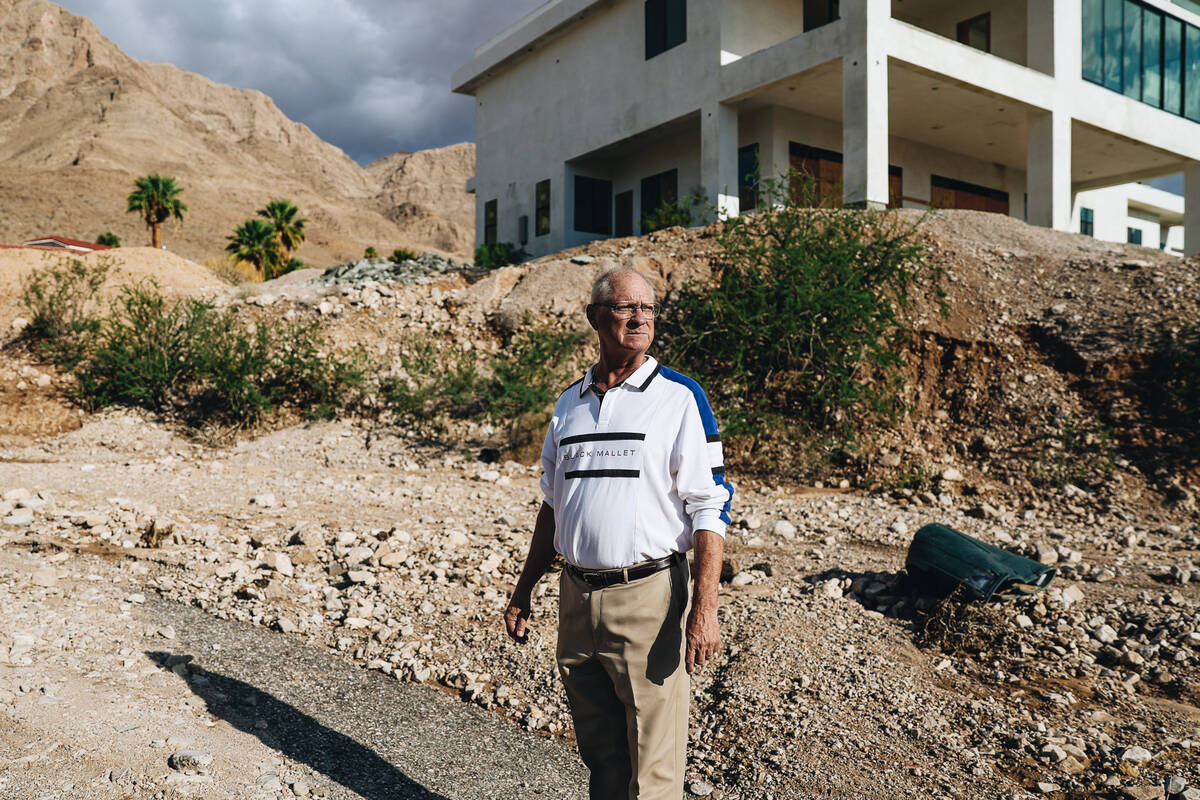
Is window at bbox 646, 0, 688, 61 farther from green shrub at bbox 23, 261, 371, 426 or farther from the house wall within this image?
green shrub at bbox 23, 261, 371, 426

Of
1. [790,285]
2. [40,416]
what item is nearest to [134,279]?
[40,416]

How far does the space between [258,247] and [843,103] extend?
2518 cm

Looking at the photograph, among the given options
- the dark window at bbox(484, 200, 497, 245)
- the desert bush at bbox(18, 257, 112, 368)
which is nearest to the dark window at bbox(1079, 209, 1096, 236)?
the dark window at bbox(484, 200, 497, 245)

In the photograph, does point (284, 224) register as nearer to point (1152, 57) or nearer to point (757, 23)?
point (757, 23)

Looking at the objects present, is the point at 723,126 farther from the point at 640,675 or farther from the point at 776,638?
the point at 640,675

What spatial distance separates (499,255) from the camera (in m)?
21.7

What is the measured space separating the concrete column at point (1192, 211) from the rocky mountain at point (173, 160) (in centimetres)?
6065

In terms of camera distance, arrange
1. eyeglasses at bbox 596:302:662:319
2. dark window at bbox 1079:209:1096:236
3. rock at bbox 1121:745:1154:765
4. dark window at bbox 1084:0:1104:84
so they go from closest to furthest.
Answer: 1. eyeglasses at bbox 596:302:662:319
2. rock at bbox 1121:745:1154:765
3. dark window at bbox 1084:0:1104:84
4. dark window at bbox 1079:209:1096:236

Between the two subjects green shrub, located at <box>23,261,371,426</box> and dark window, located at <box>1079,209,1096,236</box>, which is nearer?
green shrub, located at <box>23,261,371,426</box>

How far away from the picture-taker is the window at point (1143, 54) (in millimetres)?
17422

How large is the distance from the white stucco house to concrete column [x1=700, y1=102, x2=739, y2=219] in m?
0.03

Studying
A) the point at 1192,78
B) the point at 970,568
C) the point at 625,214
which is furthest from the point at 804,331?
the point at 1192,78

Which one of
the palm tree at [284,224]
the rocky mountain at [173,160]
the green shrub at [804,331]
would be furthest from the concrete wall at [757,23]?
the rocky mountain at [173,160]

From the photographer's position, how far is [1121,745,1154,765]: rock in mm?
2943
